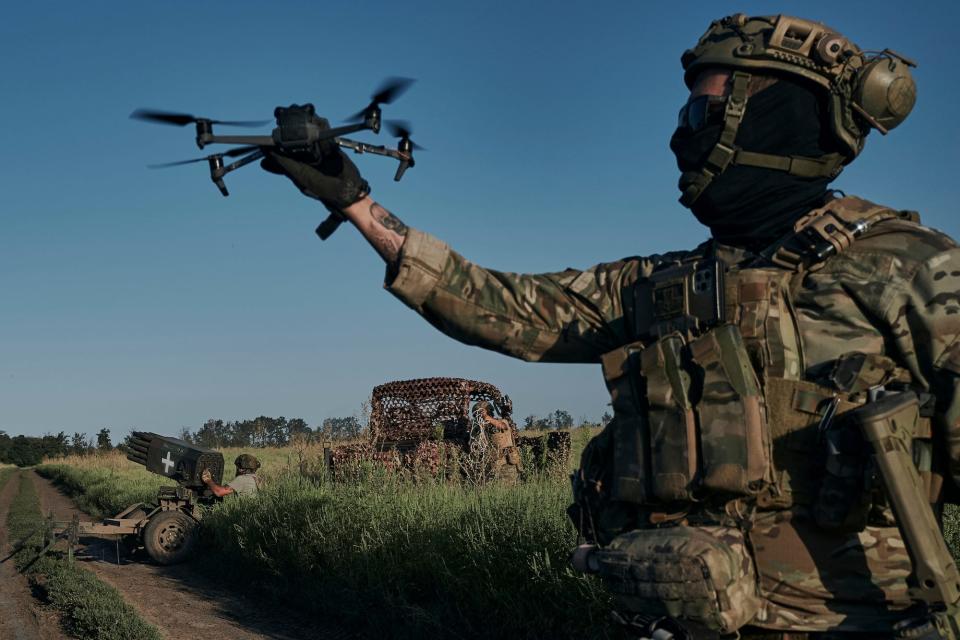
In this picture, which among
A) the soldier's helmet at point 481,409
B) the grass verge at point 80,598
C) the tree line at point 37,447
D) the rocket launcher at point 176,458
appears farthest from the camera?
the tree line at point 37,447

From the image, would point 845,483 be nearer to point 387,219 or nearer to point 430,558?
point 387,219

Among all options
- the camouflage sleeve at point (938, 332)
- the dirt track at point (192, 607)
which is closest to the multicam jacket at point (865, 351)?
the camouflage sleeve at point (938, 332)

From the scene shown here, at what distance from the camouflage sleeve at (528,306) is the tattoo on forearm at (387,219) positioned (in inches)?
1.6

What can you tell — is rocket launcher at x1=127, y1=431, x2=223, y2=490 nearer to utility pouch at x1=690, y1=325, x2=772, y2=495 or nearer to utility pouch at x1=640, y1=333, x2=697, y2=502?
utility pouch at x1=640, y1=333, x2=697, y2=502

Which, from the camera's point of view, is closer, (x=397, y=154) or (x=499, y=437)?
(x=397, y=154)

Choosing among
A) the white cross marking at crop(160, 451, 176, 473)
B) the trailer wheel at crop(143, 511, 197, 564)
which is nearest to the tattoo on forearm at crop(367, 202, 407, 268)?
the trailer wheel at crop(143, 511, 197, 564)

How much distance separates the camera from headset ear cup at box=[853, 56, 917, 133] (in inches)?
104

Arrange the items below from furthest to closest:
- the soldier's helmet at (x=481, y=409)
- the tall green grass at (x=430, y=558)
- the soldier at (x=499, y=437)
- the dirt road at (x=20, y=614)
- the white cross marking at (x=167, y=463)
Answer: the white cross marking at (x=167, y=463), the soldier's helmet at (x=481, y=409), the soldier at (x=499, y=437), the dirt road at (x=20, y=614), the tall green grass at (x=430, y=558)

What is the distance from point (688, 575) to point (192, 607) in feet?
26.3

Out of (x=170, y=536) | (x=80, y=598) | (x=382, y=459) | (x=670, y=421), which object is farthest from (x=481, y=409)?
(x=670, y=421)

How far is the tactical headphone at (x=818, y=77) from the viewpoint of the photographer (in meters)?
2.65

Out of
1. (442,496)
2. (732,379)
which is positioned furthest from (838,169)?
(442,496)

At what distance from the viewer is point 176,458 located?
1334 centimetres

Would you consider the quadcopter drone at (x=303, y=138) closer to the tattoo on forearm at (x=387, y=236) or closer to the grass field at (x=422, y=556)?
the tattoo on forearm at (x=387, y=236)
